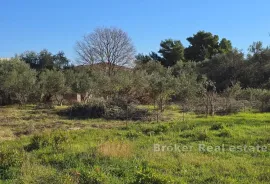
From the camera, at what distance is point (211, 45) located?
148ft

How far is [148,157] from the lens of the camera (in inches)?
316

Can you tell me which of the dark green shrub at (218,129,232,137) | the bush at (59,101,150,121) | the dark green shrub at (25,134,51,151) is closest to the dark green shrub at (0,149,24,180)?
the dark green shrub at (25,134,51,151)

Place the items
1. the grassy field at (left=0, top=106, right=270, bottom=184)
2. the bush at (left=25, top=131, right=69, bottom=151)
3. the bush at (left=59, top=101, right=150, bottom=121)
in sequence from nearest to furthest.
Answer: the grassy field at (left=0, top=106, right=270, bottom=184)
the bush at (left=25, top=131, right=69, bottom=151)
the bush at (left=59, top=101, right=150, bottom=121)

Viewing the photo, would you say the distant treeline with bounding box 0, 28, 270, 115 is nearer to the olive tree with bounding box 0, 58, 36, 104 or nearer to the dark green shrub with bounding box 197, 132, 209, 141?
the olive tree with bounding box 0, 58, 36, 104

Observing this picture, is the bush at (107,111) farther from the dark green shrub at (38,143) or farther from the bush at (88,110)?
the dark green shrub at (38,143)

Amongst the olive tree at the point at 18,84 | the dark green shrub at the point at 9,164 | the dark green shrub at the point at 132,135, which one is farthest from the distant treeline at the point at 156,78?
the dark green shrub at the point at 9,164

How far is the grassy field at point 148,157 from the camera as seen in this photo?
20.7ft

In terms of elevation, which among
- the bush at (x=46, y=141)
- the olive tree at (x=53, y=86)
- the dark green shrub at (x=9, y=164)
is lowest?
the dark green shrub at (x=9, y=164)

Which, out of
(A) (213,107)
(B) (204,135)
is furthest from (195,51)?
(B) (204,135)

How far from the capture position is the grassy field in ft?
20.7

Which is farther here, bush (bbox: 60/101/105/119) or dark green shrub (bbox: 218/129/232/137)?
bush (bbox: 60/101/105/119)

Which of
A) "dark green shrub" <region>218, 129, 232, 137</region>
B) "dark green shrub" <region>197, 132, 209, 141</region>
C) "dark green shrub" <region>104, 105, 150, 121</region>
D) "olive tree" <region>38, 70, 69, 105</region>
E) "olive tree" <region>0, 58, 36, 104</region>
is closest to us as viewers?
"dark green shrub" <region>197, 132, 209, 141</region>

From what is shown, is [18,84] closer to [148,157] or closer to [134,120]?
[134,120]

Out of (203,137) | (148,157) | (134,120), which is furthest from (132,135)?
(134,120)
